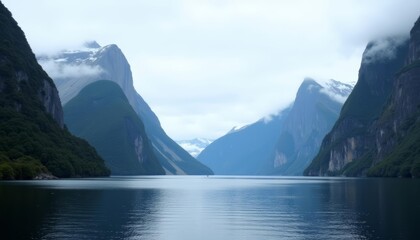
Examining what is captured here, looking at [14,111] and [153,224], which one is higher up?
[14,111]

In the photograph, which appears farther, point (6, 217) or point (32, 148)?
point (32, 148)

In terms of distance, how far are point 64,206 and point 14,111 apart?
144393 millimetres

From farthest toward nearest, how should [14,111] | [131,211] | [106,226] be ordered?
[14,111] < [131,211] < [106,226]

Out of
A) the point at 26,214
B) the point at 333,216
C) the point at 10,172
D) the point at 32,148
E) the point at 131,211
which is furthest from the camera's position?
the point at 32,148

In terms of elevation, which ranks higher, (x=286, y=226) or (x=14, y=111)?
(x=14, y=111)

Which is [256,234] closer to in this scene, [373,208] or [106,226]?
[106,226]

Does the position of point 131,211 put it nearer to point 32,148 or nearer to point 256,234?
point 256,234

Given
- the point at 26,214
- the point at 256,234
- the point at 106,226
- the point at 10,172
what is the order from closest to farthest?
the point at 256,234, the point at 106,226, the point at 26,214, the point at 10,172

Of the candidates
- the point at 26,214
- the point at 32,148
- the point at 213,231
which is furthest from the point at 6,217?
the point at 32,148

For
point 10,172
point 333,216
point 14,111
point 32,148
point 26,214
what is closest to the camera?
point 26,214

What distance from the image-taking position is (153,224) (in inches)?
→ 2015

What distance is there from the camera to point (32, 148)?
178m

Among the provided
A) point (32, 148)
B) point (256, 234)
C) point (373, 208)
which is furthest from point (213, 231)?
point (32, 148)

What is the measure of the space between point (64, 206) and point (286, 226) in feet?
97.9
